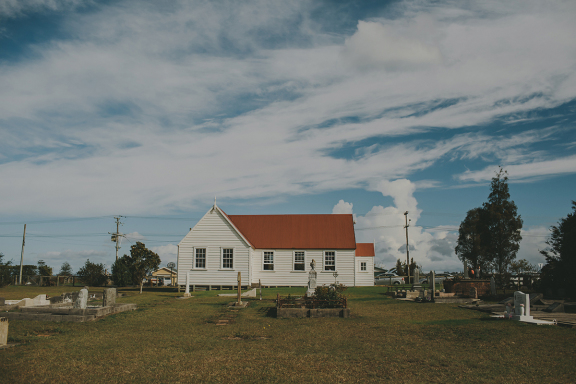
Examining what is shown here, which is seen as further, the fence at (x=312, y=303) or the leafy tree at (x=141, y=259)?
the leafy tree at (x=141, y=259)

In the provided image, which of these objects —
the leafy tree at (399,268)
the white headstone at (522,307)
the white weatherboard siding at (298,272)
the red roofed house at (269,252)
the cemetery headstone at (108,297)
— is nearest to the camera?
the white headstone at (522,307)

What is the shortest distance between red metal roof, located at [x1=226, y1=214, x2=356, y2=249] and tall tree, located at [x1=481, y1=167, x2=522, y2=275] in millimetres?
13078

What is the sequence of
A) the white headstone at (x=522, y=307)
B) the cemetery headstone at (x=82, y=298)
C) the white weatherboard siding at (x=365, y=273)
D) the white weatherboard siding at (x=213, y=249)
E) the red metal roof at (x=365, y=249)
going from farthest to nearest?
1. the red metal roof at (x=365, y=249)
2. the white weatherboard siding at (x=365, y=273)
3. the white weatherboard siding at (x=213, y=249)
4. the cemetery headstone at (x=82, y=298)
5. the white headstone at (x=522, y=307)

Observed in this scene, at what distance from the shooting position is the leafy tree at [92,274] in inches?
1751

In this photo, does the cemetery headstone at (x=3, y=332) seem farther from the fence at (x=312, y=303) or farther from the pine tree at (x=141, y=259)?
the pine tree at (x=141, y=259)

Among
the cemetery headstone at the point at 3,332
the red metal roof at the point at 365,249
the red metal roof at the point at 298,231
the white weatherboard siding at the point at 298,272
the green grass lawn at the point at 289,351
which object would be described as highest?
the red metal roof at the point at 298,231

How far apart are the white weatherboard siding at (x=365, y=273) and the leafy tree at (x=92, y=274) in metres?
27.9

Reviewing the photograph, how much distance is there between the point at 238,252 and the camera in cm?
3450

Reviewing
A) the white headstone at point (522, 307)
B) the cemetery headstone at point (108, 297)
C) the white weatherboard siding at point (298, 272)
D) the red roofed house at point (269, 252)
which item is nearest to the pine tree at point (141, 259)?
the red roofed house at point (269, 252)

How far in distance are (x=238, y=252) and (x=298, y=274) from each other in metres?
5.83

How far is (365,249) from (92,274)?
98.6ft

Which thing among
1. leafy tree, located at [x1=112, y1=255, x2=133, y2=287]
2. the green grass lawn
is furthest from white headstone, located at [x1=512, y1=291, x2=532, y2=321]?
leafy tree, located at [x1=112, y1=255, x2=133, y2=287]

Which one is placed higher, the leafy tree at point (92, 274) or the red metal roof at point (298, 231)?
the red metal roof at point (298, 231)

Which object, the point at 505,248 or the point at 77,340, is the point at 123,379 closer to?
the point at 77,340
